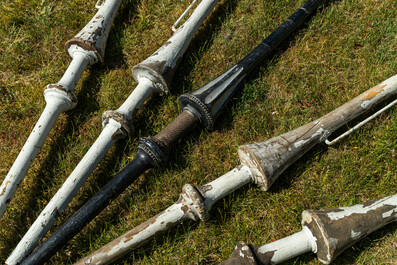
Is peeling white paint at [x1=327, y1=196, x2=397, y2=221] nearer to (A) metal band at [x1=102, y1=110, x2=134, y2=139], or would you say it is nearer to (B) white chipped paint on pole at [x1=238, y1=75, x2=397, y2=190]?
(B) white chipped paint on pole at [x1=238, y1=75, x2=397, y2=190]

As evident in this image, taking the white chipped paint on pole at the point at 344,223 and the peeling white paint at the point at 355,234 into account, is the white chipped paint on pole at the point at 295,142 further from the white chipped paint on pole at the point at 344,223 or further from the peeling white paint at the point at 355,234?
the peeling white paint at the point at 355,234

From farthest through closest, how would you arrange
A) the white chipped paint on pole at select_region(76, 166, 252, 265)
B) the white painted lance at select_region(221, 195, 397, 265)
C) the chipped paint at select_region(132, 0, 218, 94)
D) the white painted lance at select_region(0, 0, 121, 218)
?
the chipped paint at select_region(132, 0, 218, 94) → the white painted lance at select_region(0, 0, 121, 218) → the white chipped paint on pole at select_region(76, 166, 252, 265) → the white painted lance at select_region(221, 195, 397, 265)

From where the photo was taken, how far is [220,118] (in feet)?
10.4

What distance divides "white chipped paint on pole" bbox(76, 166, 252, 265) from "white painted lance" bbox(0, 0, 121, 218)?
0.82 meters

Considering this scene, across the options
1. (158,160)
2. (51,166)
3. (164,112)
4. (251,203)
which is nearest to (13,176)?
(51,166)

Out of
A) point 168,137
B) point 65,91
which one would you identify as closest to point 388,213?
point 168,137

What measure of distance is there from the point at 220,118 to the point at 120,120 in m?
0.87

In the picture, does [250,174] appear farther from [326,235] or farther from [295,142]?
[326,235]

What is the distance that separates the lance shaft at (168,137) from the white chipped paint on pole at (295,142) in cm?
46

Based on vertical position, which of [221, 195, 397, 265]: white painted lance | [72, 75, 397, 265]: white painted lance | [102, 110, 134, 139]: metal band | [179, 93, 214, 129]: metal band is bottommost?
[221, 195, 397, 265]: white painted lance

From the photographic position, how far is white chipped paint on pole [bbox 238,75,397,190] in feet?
8.49

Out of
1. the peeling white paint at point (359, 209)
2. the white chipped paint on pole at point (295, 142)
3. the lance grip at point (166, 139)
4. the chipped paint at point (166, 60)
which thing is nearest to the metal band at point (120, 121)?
the lance grip at point (166, 139)

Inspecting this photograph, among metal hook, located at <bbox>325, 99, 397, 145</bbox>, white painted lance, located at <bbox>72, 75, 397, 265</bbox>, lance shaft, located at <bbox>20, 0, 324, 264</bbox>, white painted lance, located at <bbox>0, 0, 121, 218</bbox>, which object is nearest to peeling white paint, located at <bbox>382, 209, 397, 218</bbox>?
white painted lance, located at <bbox>72, 75, 397, 265</bbox>

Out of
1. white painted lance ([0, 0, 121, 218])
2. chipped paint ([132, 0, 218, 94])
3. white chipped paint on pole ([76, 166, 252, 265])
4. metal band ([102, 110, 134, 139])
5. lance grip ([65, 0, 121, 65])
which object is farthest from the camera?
lance grip ([65, 0, 121, 65])
